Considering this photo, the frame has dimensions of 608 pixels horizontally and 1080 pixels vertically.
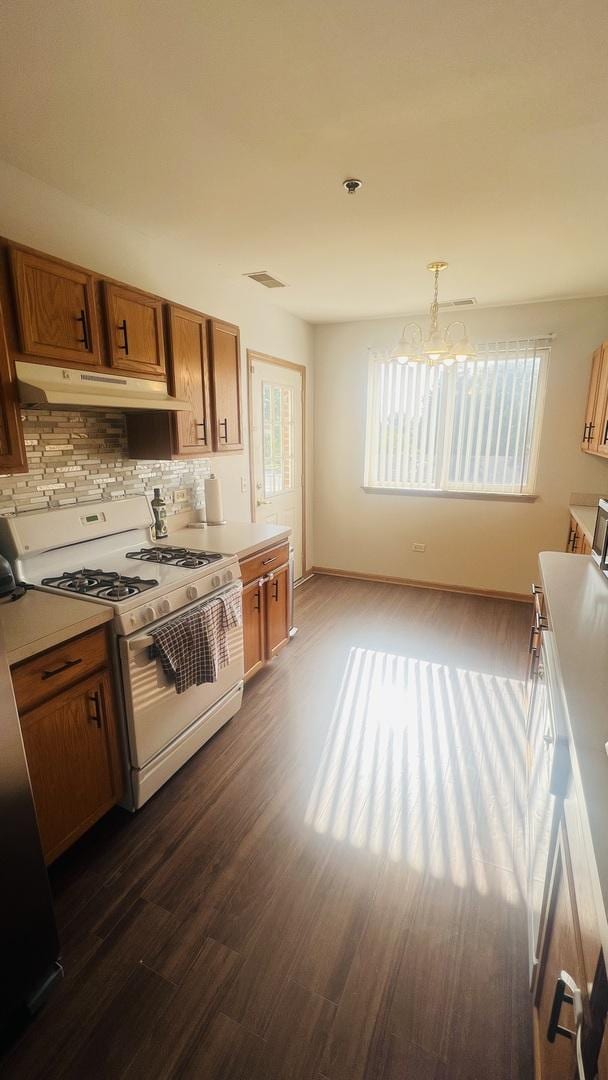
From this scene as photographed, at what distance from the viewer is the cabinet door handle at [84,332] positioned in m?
1.93

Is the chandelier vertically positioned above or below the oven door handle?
above

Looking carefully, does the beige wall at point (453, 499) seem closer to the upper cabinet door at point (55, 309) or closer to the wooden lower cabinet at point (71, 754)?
the upper cabinet door at point (55, 309)

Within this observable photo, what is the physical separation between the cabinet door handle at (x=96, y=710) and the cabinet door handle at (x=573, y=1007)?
60.9 inches

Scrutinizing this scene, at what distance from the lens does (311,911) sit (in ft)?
5.16

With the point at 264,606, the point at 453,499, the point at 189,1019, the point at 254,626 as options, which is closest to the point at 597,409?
the point at 453,499

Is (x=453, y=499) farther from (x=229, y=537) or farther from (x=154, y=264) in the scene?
(x=154, y=264)

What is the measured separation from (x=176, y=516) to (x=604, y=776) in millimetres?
2617

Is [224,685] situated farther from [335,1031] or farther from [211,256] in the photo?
[211,256]

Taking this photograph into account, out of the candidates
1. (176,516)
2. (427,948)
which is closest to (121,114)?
(176,516)

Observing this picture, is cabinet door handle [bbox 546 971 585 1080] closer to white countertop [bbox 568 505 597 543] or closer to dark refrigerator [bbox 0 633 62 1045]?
dark refrigerator [bbox 0 633 62 1045]

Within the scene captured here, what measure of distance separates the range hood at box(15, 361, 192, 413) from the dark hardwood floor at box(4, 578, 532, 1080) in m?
1.75

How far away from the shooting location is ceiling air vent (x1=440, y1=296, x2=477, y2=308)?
3.77 meters

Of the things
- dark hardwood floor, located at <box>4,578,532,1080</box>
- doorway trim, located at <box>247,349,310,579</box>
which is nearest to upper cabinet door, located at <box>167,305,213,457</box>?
doorway trim, located at <box>247,349,310,579</box>

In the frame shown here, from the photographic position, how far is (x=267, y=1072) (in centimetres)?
117
